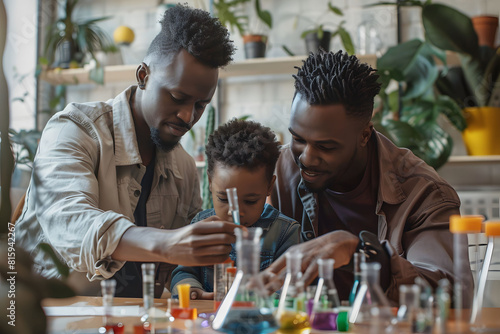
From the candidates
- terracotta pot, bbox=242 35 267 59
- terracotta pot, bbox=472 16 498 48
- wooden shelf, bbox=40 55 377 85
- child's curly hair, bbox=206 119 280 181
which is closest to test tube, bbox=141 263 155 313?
child's curly hair, bbox=206 119 280 181

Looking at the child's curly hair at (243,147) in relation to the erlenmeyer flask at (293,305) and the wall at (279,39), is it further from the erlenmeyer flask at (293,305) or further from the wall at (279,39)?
the wall at (279,39)

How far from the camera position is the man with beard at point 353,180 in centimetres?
156

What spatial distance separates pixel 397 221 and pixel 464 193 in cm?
177

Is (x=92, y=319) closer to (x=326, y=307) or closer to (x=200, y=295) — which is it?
(x=200, y=295)

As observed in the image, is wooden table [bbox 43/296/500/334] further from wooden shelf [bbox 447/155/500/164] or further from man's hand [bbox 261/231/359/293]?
wooden shelf [bbox 447/155/500/164]

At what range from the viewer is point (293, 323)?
34.7 inches

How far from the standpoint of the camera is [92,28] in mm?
3938

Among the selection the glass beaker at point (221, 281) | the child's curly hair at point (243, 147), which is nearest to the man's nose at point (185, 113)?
the child's curly hair at point (243, 147)

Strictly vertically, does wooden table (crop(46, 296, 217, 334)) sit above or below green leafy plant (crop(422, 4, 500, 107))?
below

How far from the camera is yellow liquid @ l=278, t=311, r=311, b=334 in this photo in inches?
34.6

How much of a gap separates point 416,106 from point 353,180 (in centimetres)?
153

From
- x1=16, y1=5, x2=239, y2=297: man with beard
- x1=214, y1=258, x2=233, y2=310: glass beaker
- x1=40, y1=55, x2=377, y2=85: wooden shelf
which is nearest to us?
x1=214, y1=258, x2=233, y2=310: glass beaker

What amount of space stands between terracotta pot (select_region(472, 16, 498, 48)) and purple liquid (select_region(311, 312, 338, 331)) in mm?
2717

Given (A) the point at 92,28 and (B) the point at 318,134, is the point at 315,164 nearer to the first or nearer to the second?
(B) the point at 318,134
